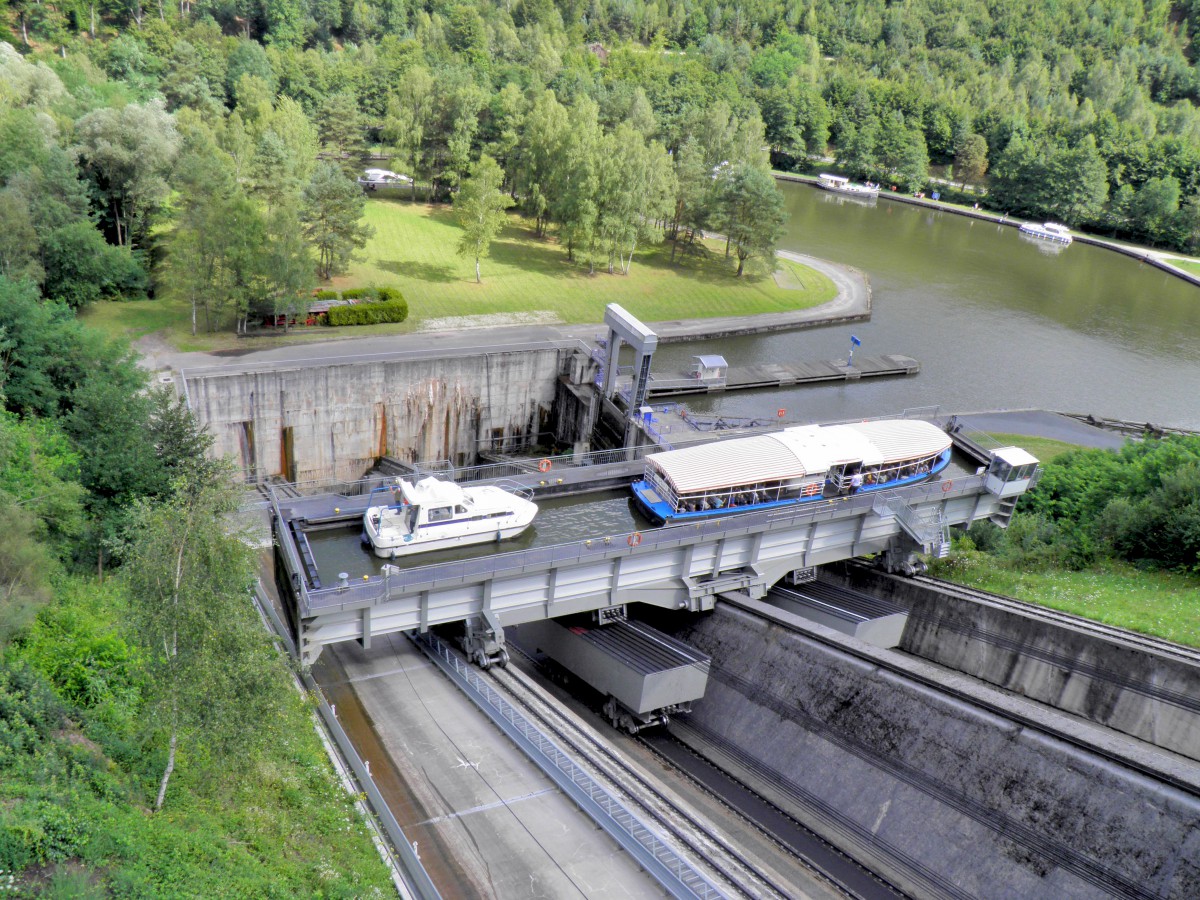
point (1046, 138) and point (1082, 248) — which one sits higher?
point (1046, 138)

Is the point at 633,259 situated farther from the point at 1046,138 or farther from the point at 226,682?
the point at 1046,138

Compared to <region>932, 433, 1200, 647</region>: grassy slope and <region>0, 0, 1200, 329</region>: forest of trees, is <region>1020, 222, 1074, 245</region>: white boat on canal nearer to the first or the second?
<region>0, 0, 1200, 329</region>: forest of trees

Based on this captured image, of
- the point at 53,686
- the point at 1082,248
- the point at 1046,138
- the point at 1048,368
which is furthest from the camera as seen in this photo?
the point at 1046,138

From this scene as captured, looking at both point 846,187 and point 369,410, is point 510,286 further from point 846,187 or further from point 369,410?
point 846,187

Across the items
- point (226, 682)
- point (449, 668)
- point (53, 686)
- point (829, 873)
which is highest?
point (226, 682)

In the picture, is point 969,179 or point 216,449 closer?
point 216,449

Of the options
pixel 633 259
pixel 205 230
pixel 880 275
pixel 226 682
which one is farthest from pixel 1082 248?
pixel 226 682

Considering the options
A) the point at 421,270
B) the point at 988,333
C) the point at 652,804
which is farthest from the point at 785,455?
the point at 988,333
